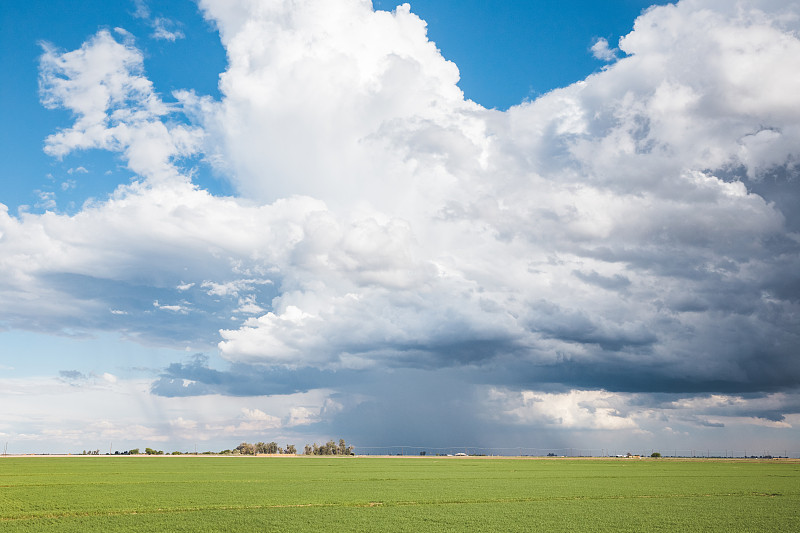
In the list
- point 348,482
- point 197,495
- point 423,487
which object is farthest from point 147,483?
point 423,487

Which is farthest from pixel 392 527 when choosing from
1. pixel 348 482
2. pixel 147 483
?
pixel 147 483

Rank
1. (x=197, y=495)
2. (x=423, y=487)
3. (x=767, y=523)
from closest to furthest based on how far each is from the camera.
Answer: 1. (x=767, y=523)
2. (x=197, y=495)
3. (x=423, y=487)

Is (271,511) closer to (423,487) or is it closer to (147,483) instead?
(423,487)

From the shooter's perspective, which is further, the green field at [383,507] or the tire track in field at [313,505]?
the tire track in field at [313,505]

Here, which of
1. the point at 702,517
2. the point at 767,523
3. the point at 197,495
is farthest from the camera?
the point at 197,495

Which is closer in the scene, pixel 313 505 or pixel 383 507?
pixel 383 507

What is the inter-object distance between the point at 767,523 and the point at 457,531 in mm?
17977

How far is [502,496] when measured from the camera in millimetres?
45938

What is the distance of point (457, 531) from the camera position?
28.1 meters

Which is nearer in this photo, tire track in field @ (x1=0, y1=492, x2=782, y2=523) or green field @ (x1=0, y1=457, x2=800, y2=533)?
green field @ (x1=0, y1=457, x2=800, y2=533)

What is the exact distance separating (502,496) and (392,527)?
19.6 metres

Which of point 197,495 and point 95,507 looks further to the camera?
point 197,495

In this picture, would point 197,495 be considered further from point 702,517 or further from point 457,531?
point 702,517

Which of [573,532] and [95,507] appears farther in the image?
[95,507]
